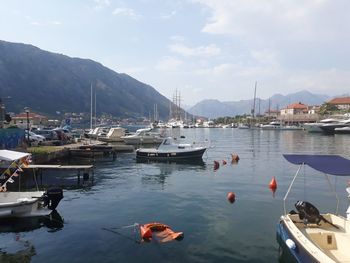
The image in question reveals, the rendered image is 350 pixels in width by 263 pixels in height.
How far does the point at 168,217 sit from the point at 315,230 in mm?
9488

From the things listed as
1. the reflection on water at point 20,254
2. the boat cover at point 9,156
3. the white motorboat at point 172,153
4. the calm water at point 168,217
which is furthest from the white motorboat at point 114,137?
the reflection on water at point 20,254

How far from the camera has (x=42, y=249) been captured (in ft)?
58.0

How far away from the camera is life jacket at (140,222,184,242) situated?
733 inches

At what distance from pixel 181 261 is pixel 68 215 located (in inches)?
416

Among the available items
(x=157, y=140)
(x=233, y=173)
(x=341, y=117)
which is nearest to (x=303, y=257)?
(x=233, y=173)

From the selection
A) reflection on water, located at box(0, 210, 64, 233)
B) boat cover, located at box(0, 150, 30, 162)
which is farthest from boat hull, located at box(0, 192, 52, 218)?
boat cover, located at box(0, 150, 30, 162)

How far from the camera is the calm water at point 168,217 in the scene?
17.0 meters

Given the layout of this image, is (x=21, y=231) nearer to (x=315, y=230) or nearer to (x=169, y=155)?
(x=315, y=230)

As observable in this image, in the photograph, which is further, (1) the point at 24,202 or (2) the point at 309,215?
(1) the point at 24,202

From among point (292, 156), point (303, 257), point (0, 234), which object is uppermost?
point (292, 156)

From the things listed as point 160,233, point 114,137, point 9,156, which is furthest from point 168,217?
point 114,137

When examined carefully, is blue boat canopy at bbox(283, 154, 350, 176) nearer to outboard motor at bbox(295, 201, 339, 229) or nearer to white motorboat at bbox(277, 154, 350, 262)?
white motorboat at bbox(277, 154, 350, 262)

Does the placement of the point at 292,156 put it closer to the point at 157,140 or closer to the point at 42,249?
the point at 42,249

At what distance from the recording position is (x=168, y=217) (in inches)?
902
